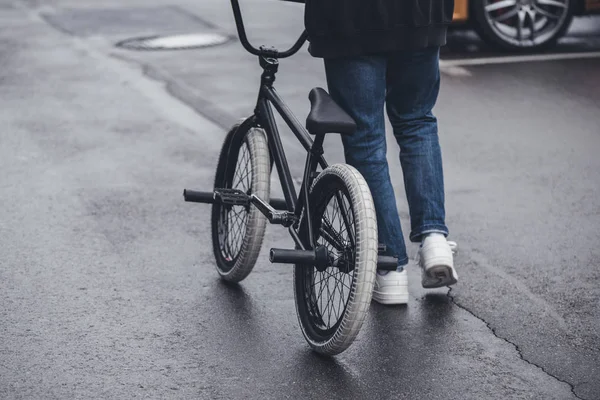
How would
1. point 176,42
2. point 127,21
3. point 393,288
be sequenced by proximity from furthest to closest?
1. point 127,21
2. point 176,42
3. point 393,288

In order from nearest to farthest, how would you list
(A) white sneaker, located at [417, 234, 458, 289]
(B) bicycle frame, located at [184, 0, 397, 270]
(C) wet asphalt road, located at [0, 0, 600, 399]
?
1. (C) wet asphalt road, located at [0, 0, 600, 399]
2. (B) bicycle frame, located at [184, 0, 397, 270]
3. (A) white sneaker, located at [417, 234, 458, 289]

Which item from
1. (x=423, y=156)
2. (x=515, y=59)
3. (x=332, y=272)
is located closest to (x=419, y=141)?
(x=423, y=156)

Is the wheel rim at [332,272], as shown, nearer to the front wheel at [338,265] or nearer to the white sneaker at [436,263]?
the front wheel at [338,265]

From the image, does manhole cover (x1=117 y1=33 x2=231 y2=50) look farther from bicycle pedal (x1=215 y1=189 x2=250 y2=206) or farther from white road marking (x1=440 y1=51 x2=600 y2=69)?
bicycle pedal (x1=215 y1=189 x2=250 y2=206)

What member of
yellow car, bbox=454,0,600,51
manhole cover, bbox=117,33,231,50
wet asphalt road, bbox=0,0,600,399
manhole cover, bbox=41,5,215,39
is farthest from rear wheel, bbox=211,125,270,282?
manhole cover, bbox=41,5,215,39

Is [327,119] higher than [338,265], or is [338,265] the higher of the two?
[327,119]

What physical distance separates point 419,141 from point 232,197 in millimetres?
850

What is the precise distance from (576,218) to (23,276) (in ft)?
9.50

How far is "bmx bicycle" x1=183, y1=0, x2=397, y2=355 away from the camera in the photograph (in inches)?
163

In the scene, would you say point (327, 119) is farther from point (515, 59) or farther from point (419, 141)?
point (515, 59)

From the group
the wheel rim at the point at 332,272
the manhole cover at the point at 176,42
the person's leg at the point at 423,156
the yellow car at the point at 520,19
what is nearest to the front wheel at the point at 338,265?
the wheel rim at the point at 332,272

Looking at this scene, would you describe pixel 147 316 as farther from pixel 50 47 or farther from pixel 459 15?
pixel 50 47

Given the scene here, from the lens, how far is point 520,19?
1059cm

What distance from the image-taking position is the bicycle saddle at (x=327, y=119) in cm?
429
